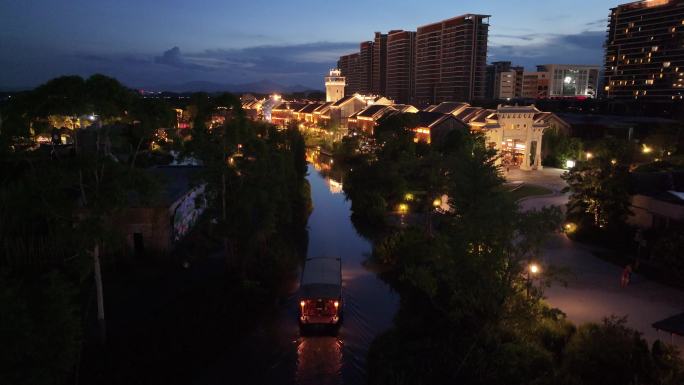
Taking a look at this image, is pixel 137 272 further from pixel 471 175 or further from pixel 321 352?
pixel 471 175

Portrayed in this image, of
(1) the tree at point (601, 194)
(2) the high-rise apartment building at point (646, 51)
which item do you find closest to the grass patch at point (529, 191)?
(1) the tree at point (601, 194)

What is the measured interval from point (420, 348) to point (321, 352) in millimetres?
3105

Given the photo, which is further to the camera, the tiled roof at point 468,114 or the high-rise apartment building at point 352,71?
the high-rise apartment building at point 352,71

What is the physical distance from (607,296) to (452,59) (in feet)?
304

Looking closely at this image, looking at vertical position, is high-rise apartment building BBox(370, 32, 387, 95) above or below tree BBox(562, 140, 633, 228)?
above

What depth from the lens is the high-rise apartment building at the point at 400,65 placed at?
119875 mm

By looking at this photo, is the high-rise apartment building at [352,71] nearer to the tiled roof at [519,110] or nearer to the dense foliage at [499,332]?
the tiled roof at [519,110]

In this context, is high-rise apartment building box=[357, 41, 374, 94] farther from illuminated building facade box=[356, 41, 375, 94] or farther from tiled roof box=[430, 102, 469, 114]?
tiled roof box=[430, 102, 469, 114]

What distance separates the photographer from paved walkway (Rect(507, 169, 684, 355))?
13926mm

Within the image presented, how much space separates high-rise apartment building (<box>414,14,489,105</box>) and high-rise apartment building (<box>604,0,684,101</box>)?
26.5m

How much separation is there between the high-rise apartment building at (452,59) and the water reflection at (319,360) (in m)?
89.7

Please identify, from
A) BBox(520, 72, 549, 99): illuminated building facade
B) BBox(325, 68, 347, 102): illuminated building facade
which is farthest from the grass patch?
BBox(520, 72, 549, 99): illuminated building facade

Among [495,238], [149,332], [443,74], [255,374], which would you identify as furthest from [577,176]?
[443,74]

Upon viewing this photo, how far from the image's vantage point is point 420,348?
12.8 m
